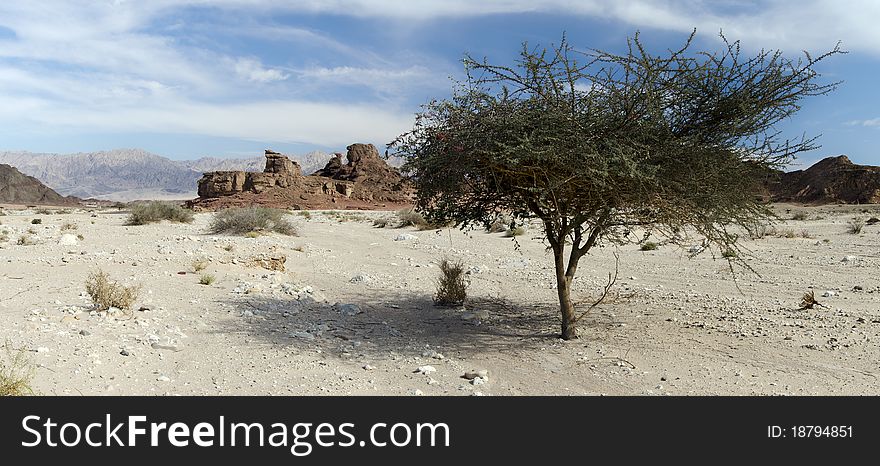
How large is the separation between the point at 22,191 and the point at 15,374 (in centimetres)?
12190

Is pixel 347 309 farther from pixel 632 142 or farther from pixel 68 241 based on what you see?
pixel 68 241

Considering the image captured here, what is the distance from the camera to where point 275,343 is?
7.44m

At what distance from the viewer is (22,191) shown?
106125 millimetres

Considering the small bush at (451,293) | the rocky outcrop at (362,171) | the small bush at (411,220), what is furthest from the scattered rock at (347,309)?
the rocky outcrop at (362,171)

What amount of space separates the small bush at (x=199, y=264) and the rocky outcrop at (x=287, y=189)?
187ft

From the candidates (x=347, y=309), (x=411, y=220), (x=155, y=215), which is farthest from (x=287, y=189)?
(x=347, y=309)

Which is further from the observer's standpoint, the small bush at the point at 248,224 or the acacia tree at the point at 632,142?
the small bush at the point at 248,224

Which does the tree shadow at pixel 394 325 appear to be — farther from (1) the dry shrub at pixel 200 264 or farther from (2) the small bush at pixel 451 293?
(1) the dry shrub at pixel 200 264

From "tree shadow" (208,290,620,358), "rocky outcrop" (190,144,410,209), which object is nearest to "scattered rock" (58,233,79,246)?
"tree shadow" (208,290,620,358)

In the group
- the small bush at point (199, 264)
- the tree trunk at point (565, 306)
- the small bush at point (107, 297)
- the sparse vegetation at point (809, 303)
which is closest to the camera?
the tree trunk at point (565, 306)

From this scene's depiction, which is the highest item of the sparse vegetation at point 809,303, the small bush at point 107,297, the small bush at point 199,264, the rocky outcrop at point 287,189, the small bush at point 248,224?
the rocky outcrop at point 287,189

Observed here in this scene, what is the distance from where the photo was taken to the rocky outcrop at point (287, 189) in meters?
73.2

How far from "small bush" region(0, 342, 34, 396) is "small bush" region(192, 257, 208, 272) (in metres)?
5.33
